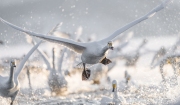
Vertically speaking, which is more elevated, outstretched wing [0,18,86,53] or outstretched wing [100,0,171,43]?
outstretched wing [100,0,171,43]

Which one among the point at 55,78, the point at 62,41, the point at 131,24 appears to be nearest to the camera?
the point at 62,41

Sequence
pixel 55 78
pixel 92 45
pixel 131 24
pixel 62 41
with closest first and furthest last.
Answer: pixel 62 41 < pixel 92 45 < pixel 131 24 < pixel 55 78

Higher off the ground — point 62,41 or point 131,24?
point 131,24

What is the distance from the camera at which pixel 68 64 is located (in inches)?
1155

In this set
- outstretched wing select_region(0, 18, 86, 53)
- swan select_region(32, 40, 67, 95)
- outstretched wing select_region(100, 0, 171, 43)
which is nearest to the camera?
outstretched wing select_region(0, 18, 86, 53)

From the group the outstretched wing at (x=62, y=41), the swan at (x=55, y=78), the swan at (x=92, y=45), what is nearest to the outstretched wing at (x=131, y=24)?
the swan at (x=92, y=45)

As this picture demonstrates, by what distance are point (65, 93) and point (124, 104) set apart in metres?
7.40

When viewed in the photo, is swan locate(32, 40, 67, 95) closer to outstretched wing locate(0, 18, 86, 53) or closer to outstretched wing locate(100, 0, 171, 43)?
outstretched wing locate(0, 18, 86, 53)

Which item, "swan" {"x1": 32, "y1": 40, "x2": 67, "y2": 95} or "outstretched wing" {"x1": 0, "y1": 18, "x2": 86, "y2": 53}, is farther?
"swan" {"x1": 32, "y1": 40, "x2": 67, "y2": 95}

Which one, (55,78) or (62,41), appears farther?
(55,78)

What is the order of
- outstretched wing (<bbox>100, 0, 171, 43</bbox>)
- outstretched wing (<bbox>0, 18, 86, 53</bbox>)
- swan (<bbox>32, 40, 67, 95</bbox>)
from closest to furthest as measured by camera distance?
outstretched wing (<bbox>0, 18, 86, 53</bbox>) → outstretched wing (<bbox>100, 0, 171, 43</bbox>) → swan (<bbox>32, 40, 67, 95</bbox>)

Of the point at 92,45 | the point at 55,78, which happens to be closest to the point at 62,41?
the point at 92,45

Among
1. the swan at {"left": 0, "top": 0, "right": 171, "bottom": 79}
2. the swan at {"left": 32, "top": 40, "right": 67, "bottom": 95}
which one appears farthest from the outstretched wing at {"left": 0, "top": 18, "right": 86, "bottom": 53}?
the swan at {"left": 32, "top": 40, "right": 67, "bottom": 95}

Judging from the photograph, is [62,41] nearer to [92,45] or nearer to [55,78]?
[92,45]
